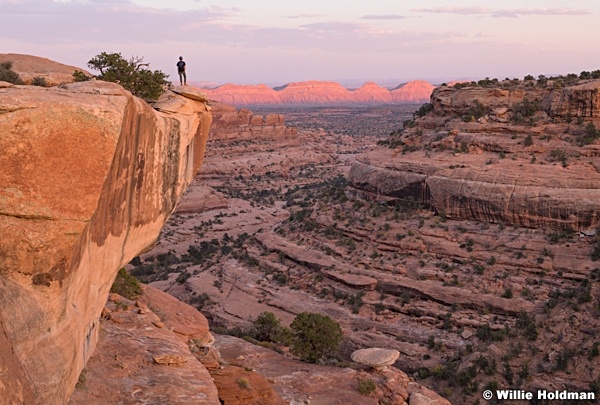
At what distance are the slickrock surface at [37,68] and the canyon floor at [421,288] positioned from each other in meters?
11.7

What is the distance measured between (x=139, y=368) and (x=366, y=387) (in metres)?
8.10

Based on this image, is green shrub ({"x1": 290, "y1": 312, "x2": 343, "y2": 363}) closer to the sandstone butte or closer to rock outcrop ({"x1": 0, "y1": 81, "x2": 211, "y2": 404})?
the sandstone butte

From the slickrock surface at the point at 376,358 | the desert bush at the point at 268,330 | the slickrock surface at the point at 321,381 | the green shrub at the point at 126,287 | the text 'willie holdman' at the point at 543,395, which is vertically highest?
the green shrub at the point at 126,287

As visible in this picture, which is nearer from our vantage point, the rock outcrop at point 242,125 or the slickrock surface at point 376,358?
the slickrock surface at point 376,358

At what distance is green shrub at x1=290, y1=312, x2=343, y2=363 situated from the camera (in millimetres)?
23344

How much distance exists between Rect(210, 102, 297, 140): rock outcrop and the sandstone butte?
52.7 meters

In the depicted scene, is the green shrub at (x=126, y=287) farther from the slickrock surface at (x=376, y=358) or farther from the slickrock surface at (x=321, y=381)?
the slickrock surface at (x=376, y=358)

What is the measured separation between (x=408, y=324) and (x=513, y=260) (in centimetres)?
639

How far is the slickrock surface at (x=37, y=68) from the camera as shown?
58.1 ft

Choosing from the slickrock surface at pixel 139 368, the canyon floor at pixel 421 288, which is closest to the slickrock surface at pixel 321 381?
the canyon floor at pixel 421 288

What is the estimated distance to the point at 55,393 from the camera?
900 centimetres

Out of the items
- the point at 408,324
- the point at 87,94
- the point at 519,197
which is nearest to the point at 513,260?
the point at 519,197

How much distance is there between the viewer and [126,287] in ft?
73.6

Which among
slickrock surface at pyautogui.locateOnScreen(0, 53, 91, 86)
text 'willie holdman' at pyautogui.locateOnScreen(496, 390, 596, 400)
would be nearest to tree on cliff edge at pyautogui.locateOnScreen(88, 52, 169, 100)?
slickrock surface at pyautogui.locateOnScreen(0, 53, 91, 86)
